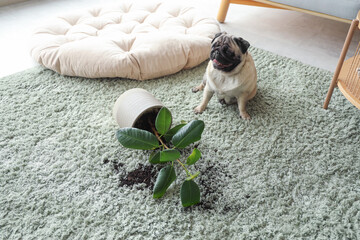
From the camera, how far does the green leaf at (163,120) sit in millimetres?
1119

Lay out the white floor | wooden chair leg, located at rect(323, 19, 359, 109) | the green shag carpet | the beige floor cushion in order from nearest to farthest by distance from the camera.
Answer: the green shag carpet
wooden chair leg, located at rect(323, 19, 359, 109)
the beige floor cushion
the white floor

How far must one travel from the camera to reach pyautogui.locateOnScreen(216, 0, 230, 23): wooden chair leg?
224 centimetres

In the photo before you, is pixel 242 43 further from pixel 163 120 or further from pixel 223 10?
pixel 223 10

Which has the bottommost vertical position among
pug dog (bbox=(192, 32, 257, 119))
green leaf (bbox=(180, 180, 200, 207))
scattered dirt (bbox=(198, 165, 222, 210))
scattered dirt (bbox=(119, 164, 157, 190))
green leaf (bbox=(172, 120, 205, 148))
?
scattered dirt (bbox=(119, 164, 157, 190))

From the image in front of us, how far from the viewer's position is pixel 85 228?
100 cm

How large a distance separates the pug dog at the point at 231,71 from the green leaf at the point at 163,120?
318 mm

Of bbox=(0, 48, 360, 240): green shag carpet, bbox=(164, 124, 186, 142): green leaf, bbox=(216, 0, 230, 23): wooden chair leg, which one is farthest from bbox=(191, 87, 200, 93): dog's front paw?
bbox=(216, 0, 230, 23): wooden chair leg

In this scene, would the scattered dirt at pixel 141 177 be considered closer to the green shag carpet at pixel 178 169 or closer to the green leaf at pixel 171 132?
the green shag carpet at pixel 178 169

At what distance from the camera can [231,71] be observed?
1.27 metres

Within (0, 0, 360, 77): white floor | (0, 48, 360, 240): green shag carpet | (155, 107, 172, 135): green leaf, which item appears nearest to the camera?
(0, 48, 360, 240): green shag carpet

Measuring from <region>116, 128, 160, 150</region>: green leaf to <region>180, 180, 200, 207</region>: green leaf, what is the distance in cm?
20

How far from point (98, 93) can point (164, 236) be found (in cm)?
89

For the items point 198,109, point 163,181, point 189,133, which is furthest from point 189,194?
point 198,109

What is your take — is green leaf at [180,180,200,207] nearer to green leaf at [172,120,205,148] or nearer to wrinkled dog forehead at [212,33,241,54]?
green leaf at [172,120,205,148]
